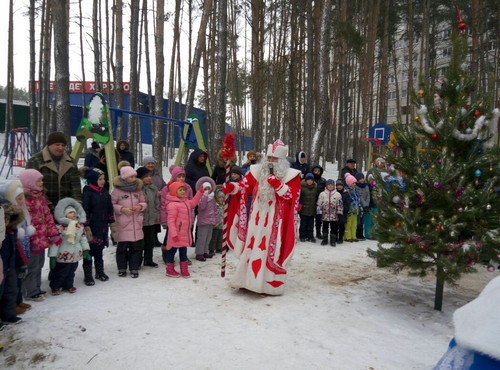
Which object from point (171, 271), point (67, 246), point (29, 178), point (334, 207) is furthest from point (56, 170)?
point (334, 207)

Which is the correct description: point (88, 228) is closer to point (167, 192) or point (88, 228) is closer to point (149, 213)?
point (149, 213)

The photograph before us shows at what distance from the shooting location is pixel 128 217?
222 inches

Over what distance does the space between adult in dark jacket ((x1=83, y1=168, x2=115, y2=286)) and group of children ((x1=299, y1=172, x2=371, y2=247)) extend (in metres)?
4.46

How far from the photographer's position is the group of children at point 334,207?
8.48 m

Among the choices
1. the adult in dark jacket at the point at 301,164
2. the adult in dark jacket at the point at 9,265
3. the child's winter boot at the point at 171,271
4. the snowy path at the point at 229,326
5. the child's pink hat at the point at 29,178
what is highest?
the adult in dark jacket at the point at 301,164

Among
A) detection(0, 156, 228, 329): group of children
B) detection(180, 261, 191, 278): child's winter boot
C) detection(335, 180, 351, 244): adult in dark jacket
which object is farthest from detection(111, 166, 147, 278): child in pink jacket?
detection(335, 180, 351, 244): adult in dark jacket

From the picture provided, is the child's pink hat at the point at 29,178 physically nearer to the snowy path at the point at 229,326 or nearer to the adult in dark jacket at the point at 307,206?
the snowy path at the point at 229,326

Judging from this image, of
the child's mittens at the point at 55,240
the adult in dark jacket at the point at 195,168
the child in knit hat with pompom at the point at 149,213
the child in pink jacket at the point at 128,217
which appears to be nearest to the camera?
the child's mittens at the point at 55,240

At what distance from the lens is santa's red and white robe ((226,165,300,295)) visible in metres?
5.08

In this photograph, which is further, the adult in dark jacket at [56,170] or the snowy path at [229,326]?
the adult in dark jacket at [56,170]

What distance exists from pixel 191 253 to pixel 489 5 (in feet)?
69.4

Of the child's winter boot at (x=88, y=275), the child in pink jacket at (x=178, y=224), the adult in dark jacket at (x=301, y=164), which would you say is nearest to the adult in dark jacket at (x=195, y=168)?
the child in pink jacket at (x=178, y=224)

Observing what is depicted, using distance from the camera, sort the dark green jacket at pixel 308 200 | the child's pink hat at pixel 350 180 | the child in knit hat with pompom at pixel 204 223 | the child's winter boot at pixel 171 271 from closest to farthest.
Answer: the child's winter boot at pixel 171 271 → the child in knit hat with pompom at pixel 204 223 → the dark green jacket at pixel 308 200 → the child's pink hat at pixel 350 180

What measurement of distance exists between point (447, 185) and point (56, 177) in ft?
15.9
